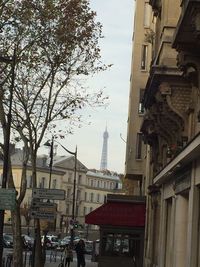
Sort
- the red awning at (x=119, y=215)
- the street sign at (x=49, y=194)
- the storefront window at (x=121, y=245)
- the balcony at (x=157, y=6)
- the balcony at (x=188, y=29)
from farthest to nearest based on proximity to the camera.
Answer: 1. the storefront window at (x=121, y=245)
2. the red awning at (x=119, y=215)
3. the balcony at (x=157, y=6)
4. the street sign at (x=49, y=194)
5. the balcony at (x=188, y=29)

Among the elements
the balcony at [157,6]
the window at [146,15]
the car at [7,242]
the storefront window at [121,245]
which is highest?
the window at [146,15]

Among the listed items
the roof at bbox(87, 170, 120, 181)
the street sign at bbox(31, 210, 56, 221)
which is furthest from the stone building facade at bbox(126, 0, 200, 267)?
the roof at bbox(87, 170, 120, 181)

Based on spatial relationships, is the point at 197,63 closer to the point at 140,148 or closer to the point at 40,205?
the point at 40,205

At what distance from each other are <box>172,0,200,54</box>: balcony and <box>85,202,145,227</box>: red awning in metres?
19.7

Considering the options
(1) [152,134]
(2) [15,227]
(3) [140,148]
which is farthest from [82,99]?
(3) [140,148]

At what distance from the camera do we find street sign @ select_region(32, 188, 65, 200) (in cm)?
2280

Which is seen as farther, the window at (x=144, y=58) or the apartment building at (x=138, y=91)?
the window at (x=144, y=58)

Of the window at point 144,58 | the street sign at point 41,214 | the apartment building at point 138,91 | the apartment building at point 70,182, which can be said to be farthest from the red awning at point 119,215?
the apartment building at point 70,182

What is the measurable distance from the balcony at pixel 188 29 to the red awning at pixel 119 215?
19.7m

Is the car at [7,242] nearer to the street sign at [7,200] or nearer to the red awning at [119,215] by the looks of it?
the red awning at [119,215]

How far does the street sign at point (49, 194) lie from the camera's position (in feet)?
74.8

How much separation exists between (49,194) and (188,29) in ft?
31.9

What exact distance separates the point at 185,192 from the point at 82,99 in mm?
12410

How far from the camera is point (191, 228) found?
17250mm
